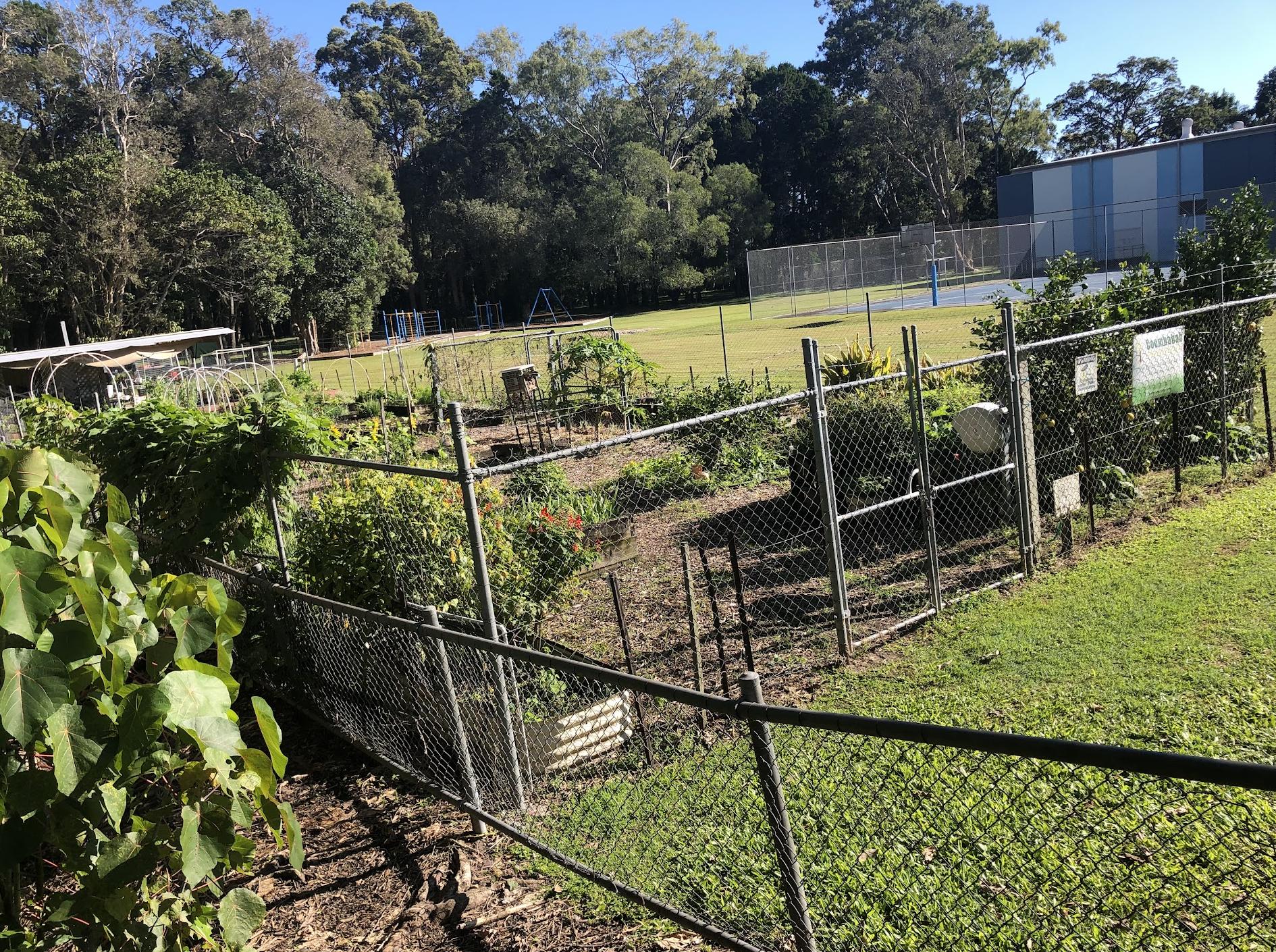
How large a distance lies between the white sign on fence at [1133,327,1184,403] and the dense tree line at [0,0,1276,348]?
3940cm

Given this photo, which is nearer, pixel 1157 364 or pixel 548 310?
pixel 1157 364

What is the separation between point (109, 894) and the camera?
2137 mm

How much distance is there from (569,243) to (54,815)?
188 ft

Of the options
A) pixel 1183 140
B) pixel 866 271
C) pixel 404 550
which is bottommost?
pixel 404 550

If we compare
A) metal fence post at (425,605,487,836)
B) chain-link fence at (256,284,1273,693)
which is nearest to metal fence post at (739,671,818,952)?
metal fence post at (425,605,487,836)

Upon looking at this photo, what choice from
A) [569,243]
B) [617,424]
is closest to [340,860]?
[617,424]

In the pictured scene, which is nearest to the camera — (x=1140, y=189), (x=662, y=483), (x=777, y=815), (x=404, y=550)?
(x=777, y=815)

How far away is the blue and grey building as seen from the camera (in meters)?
38.0

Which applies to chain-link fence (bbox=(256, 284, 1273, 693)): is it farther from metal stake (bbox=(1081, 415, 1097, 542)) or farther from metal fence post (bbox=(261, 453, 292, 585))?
metal fence post (bbox=(261, 453, 292, 585))

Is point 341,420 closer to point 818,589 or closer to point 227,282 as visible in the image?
point 818,589

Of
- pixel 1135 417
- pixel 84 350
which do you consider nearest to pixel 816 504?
pixel 1135 417

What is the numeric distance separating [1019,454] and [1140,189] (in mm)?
43209

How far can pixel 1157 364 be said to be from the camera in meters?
7.66

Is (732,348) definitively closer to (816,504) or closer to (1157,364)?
(816,504)
